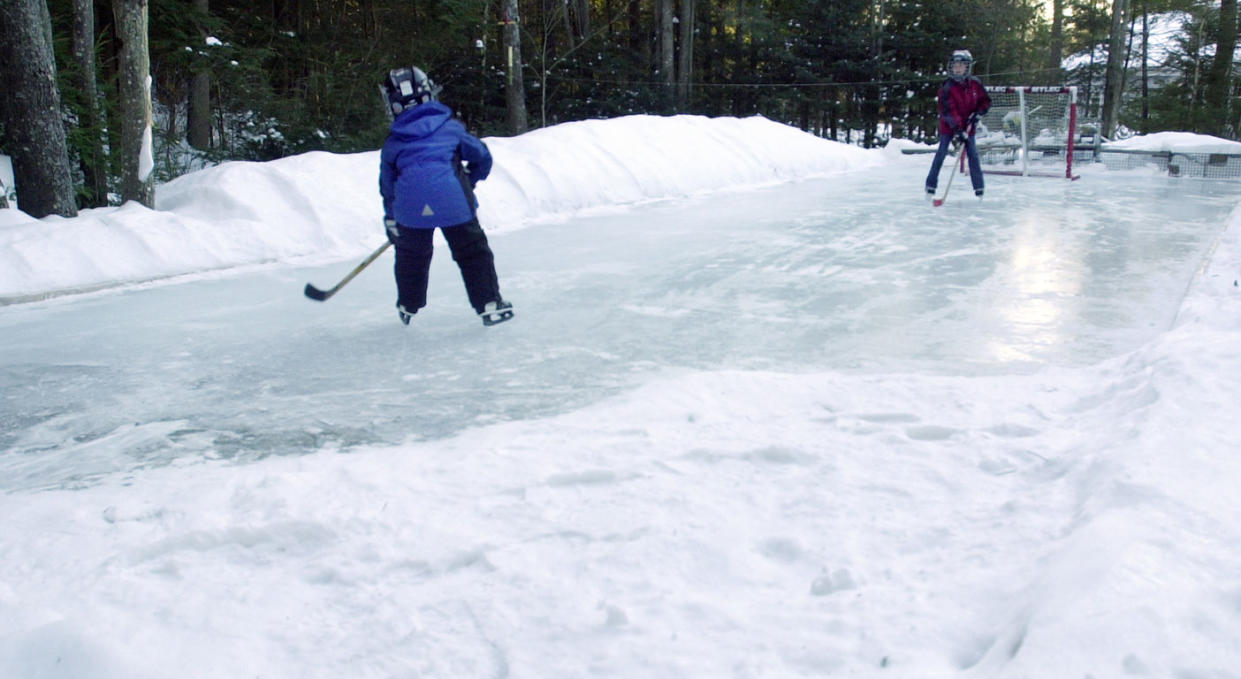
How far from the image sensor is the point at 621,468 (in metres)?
3.20

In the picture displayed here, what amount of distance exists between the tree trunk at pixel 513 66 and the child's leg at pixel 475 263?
478 inches

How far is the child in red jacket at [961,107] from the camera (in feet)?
35.6

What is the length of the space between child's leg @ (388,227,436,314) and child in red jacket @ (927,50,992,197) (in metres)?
7.42

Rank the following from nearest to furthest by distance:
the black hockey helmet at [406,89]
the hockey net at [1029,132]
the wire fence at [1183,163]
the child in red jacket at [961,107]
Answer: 1. the black hockey helmet at [406,89]
2. the child in red jacket at [961,107]
3. the wire fence at [1183,163]
4. the hockey net at [1029,132]

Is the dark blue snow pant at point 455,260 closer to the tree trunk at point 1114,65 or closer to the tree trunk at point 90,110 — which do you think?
the tree trunk at point 90,110

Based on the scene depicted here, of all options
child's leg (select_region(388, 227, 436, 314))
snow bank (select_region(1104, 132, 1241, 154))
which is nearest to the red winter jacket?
snow bank (select_region(1104, 132, 1241, 154))

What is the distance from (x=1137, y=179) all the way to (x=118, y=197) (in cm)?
1369

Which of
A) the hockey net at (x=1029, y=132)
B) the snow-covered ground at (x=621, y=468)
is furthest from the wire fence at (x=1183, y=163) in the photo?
the snow-covered ground at (x=621, y=468)

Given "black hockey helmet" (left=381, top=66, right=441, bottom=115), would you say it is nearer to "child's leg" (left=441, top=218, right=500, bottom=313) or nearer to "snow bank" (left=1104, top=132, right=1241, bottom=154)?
"child's leg" (left=441, top=218, right=500, bottom=313)

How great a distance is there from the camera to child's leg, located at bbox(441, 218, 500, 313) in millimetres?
5398

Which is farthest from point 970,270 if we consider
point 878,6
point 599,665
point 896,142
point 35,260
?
point 878,6

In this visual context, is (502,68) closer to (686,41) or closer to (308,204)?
(686,41)

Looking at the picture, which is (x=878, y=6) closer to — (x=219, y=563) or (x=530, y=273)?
(x=530, y=273)

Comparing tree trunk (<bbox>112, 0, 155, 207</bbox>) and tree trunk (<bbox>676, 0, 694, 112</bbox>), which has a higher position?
tree trunk (<bbox>676, 0, 694, 112</bbox>)
